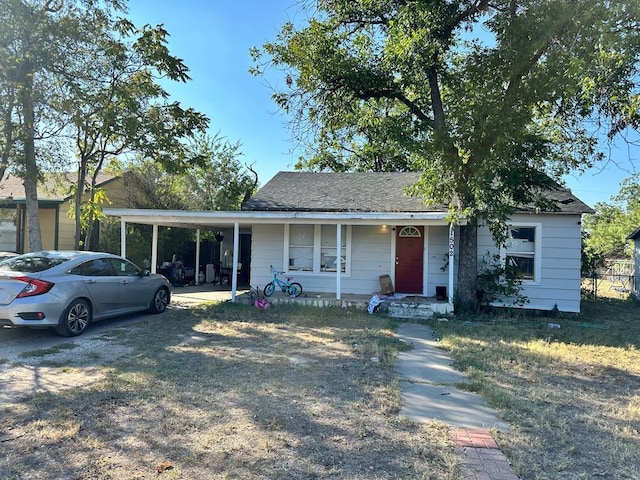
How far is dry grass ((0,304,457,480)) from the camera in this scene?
3135mm

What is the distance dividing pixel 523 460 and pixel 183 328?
6.43 m

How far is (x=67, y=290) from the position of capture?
6.86 m

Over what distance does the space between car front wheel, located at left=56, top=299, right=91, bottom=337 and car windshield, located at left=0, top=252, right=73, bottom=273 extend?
773mm

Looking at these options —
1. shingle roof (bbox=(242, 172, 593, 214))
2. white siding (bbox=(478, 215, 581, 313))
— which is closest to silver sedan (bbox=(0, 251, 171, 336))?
shingle roof (bbox=(242, 172, 593, 214))

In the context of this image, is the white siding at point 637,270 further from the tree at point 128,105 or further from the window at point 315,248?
the tree at point 128,105

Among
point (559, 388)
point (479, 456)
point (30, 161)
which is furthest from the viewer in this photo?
point (30, 161)

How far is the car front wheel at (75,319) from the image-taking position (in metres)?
6.86

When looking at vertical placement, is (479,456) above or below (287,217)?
below

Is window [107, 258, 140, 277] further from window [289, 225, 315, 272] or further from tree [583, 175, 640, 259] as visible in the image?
tree [583, 175, 640, 259]

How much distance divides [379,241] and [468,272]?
257cm

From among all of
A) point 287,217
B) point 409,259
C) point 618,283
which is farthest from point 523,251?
point 618,283

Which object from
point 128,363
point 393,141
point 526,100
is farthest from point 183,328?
point 526,100

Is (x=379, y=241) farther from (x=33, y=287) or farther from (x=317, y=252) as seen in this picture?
(x=33, y=287)

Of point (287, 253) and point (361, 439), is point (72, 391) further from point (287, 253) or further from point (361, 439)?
point (287, 253)
